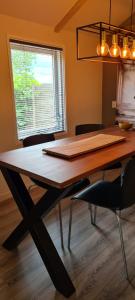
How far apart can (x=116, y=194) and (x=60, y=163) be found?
1.99 ft

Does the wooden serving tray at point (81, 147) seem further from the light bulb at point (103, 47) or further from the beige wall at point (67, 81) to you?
the beige wall at point (67, 81)

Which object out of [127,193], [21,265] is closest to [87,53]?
[127,193]

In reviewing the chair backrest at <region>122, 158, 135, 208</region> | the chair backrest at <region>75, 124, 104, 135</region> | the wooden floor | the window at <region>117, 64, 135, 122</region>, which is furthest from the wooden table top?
the window at <region>117, 64, 135, 122</region>

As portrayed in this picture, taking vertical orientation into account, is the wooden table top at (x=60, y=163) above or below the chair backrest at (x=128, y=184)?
above

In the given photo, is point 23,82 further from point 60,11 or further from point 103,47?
point 103,47

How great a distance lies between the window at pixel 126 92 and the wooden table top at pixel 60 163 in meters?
2.02

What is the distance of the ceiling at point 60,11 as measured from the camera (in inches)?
102

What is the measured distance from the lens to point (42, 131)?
339 centimetres

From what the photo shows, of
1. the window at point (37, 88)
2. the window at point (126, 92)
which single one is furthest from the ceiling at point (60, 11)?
the window at point (126, 92)

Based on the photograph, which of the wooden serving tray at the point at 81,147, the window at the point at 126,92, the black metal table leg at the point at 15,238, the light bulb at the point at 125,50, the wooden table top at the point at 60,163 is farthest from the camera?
the window at the point at 126,92

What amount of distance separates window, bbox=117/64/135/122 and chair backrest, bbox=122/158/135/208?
2.44 metres

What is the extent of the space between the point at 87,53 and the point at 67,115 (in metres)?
1.07

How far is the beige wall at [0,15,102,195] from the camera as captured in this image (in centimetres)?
272

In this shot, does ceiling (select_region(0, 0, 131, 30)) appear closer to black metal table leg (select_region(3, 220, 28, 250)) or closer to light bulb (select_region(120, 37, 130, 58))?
light bulb (select_region(120, 37, 130, 58))
